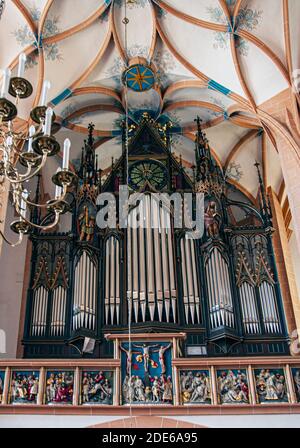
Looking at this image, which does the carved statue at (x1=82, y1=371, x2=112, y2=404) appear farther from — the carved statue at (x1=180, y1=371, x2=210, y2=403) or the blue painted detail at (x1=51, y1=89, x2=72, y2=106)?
the blue painted detail at (x1=51, y1=89, x2=72, y2=106)

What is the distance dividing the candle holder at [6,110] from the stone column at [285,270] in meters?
8.62

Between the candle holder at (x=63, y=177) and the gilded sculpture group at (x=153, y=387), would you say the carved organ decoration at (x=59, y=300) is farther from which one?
the candle holder at (x=63, y=177)

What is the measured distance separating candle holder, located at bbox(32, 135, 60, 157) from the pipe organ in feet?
17.5

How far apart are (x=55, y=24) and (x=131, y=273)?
20.0 ft

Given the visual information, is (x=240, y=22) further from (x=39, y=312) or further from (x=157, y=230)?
(x=39, y=312)

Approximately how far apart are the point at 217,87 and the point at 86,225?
15.4 feet

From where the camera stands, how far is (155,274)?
492 inches

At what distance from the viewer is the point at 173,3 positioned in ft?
43.4

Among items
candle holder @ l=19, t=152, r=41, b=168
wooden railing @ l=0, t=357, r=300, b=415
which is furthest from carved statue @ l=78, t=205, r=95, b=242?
candle holder @ l=19, t=152, r=41, b=168

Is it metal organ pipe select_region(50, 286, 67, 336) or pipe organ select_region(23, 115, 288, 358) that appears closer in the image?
pipe organ select_region(23, 115, 288, 358)

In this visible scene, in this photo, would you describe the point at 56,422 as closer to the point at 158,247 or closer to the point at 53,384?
the point at 53,384

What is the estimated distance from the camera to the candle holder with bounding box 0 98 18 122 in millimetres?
6461

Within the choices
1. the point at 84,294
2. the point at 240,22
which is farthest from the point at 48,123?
the point at 240,22
